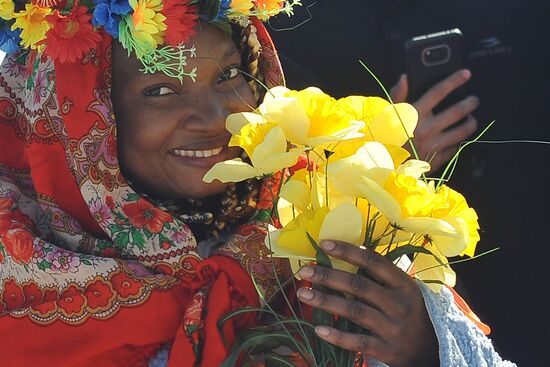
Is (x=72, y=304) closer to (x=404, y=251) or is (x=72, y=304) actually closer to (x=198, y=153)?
(x=198, y=153)

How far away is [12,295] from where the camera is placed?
2.55 m

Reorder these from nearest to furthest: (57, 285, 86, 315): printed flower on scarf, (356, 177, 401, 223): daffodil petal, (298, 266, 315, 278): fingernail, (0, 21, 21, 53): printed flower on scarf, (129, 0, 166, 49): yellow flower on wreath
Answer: (356, 177, 401, 223): daffodil petal
(298, 266, 315, 278): fingernail
(129, 0, 166, 49): yellow flower on wreath
(57, 285, 86, 315): printed flower on scarf
(0, 21, 21, 53): printed flower on scarf

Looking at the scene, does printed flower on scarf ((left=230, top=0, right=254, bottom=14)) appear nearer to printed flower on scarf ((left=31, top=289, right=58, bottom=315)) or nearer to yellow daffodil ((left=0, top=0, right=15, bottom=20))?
yellow daffodil ((left=0, top=0, right=15, bottom=20))

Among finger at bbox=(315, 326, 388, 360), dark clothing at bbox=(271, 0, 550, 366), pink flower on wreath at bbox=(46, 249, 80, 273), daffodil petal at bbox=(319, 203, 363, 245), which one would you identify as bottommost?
dark clothing at bbox=(271, 0, 550, 366)

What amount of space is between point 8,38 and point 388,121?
0.99 m

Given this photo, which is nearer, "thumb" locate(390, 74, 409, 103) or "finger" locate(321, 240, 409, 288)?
"finger" locate(321, 240, 409, 288)

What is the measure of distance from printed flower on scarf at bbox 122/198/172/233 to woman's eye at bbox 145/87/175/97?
0.23 meters

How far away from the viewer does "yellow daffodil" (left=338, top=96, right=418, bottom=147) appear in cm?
217

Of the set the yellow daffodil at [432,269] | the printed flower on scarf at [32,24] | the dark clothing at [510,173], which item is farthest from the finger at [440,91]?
the printed flower on scarf at [32,24]

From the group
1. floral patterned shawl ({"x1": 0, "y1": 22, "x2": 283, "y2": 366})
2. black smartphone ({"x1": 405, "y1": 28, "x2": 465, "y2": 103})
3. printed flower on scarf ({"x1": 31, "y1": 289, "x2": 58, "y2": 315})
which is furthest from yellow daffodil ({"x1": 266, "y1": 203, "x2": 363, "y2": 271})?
black smartphone ({"x1": 405, "y1": 28, "x2": 465, "y2": 103})

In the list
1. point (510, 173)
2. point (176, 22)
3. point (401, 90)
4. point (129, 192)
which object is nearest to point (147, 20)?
point (176, 22)

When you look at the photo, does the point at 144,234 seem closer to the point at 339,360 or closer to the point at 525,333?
the point at 339,360

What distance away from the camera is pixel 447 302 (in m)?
2.31

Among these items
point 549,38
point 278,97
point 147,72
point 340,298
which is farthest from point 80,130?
point 549,38
